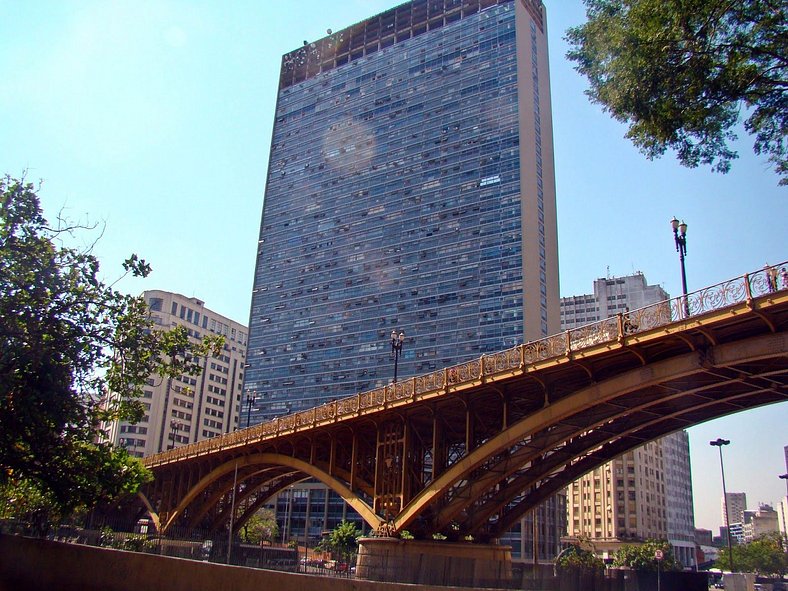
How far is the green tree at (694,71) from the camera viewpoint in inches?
637

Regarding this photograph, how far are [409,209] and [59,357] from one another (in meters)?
82.8

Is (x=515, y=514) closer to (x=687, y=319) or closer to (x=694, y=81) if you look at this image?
(x=687, y=319)

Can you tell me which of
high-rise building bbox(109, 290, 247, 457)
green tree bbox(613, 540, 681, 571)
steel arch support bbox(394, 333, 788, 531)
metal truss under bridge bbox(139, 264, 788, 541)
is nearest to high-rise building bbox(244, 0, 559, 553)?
green tree bbox(613, 540, 681, 571)

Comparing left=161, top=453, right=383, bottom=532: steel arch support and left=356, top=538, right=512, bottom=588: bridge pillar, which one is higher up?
left=161, top=453, right=383, bottom=532: steel arch support

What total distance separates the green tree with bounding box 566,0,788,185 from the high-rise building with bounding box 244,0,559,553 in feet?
224

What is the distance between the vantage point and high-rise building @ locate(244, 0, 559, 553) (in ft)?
304

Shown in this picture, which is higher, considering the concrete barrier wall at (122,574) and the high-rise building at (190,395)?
the high-rise building at (190,395)

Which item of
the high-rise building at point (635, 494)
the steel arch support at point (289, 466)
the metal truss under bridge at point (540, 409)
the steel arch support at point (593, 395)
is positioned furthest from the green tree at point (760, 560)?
the steel arch support at point (593, 395)

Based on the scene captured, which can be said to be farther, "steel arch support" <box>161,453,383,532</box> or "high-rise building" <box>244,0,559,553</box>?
"high-rise building" <box>244,0,559,553</box>

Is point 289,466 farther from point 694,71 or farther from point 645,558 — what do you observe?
point 645,558

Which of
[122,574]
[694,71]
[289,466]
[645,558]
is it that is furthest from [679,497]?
[694,71]

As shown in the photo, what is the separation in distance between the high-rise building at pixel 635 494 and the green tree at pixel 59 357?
3724 inches

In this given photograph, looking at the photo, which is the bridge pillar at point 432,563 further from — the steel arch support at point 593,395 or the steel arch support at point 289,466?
the steel arch support at point 289,466

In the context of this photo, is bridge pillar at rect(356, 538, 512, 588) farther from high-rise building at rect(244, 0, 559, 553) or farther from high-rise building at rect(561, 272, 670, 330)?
high-rise building at rect(561, 272, 670, 330)
